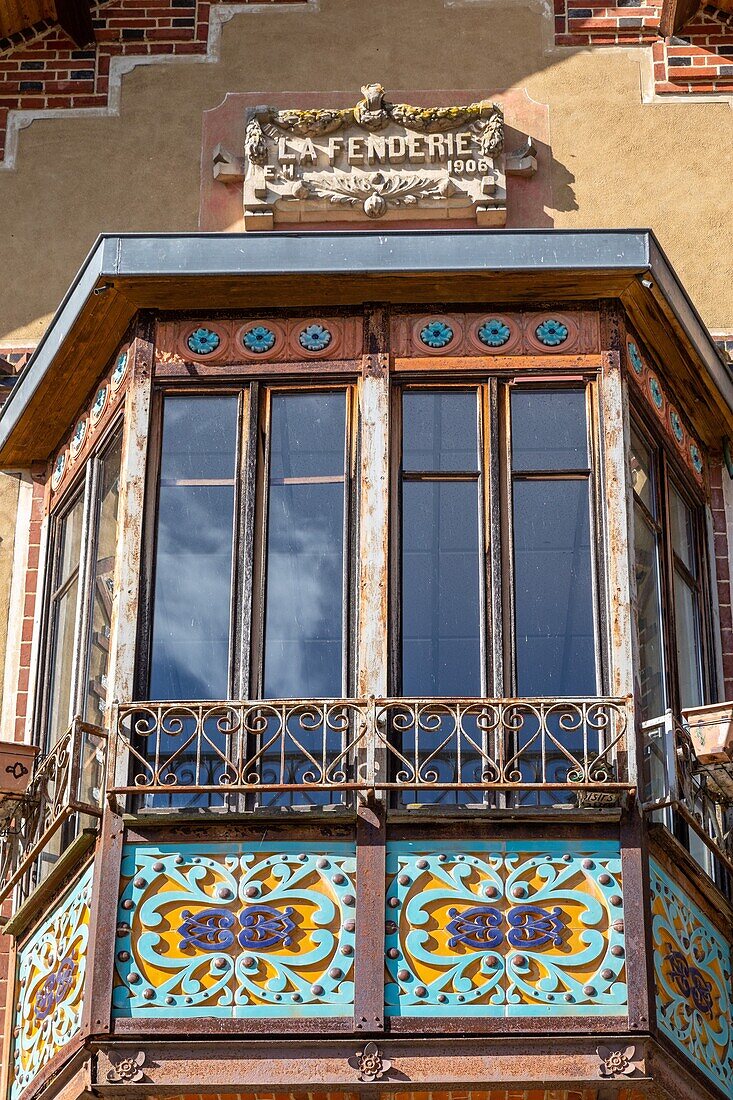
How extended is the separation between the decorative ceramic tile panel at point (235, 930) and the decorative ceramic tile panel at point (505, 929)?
253 millimetres

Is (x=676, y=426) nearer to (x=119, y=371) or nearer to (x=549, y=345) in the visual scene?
(x=549, y=345)

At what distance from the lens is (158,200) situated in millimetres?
12578

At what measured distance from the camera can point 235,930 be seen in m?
9.45

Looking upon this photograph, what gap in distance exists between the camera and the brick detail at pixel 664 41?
12875 mm

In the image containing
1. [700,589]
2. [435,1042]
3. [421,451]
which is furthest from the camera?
[700,589]

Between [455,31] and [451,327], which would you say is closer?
[451,327]

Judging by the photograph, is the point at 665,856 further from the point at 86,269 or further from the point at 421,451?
the point at 86,269

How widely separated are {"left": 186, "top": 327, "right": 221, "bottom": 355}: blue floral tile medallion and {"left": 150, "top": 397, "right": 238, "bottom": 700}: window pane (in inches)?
9.5

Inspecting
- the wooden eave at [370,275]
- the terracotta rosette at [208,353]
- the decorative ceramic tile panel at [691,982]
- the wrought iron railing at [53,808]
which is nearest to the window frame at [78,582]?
the wrought iron railing at [53,808]

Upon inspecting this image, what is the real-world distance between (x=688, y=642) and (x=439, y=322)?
203 cm

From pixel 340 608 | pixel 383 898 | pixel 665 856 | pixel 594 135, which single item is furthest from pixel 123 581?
pixel 594 135

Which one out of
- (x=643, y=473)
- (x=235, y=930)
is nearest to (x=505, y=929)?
(x=235, y=930)

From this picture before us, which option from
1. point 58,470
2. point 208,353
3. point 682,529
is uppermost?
point 208,353

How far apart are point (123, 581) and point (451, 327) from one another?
2004 millimetres
